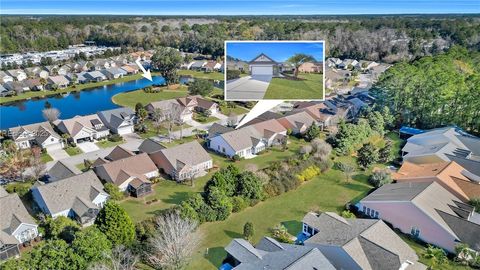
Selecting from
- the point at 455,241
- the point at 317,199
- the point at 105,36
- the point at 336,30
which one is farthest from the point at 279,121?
the point at 105,36

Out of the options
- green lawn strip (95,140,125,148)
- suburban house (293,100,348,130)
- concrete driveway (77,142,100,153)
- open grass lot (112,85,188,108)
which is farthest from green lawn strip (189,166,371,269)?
open grass lot (112,85,188,108)

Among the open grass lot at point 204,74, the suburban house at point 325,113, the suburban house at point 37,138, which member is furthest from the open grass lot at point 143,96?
the suburban house at point 325,113

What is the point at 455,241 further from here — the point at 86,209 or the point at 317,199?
the point at 86,209

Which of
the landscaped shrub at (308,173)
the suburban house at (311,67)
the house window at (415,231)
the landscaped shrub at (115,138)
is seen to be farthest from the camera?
the landscaped shrub at (115,138)

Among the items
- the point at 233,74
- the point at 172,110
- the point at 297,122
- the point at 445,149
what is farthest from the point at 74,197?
the point at 445,149

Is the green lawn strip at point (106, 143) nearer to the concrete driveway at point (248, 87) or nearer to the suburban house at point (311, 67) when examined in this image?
the concrete driveway at point (248, 87)

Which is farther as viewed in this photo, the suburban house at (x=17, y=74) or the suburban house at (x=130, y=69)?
the suburban house at (x=130, y=69)

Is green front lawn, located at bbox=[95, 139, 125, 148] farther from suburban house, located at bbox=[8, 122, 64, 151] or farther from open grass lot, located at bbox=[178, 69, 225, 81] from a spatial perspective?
open grass lot, located at bbox=[178, 69, 225, 81]
